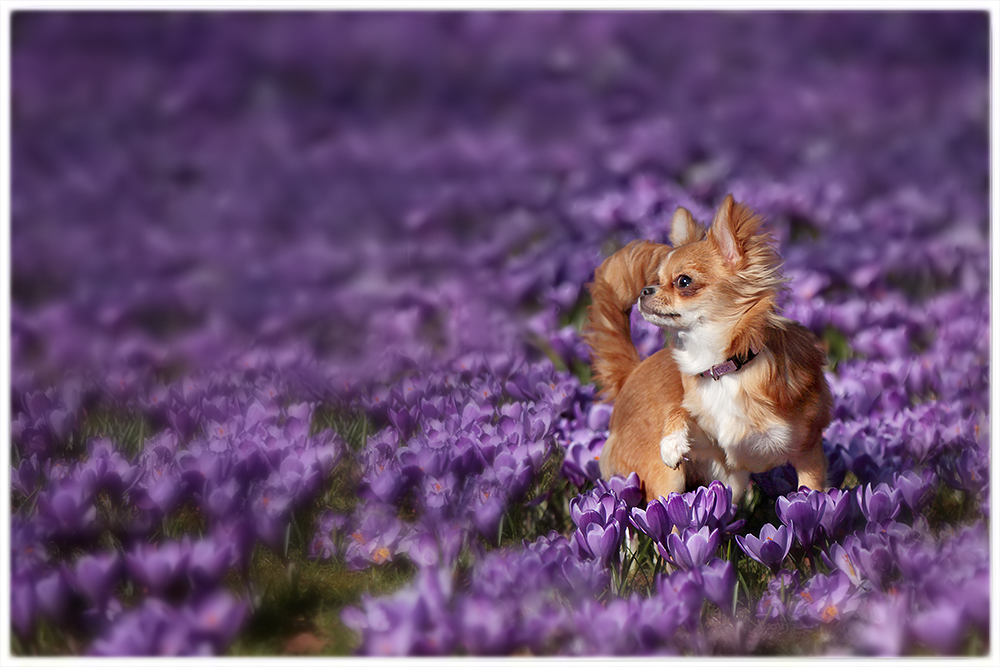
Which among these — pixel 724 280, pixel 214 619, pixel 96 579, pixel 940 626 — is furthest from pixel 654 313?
pixel 96 579

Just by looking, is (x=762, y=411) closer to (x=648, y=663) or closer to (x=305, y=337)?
(x=648, y=663)

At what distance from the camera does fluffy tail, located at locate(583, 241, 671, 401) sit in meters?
2.80

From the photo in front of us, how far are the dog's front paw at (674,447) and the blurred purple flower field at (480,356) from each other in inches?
4.9

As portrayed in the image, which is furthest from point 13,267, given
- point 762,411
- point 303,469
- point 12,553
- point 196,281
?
point 762,411

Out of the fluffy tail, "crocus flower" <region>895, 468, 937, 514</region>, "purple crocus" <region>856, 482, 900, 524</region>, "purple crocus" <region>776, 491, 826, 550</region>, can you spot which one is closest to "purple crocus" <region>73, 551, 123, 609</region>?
the fluffy tail

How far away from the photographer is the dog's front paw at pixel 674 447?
8.00 ft

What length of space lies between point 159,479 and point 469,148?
9.04 ft

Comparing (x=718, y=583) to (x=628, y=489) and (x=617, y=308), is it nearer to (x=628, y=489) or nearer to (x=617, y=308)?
(x=628, y=489)

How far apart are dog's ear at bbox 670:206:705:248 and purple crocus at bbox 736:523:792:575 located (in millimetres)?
866

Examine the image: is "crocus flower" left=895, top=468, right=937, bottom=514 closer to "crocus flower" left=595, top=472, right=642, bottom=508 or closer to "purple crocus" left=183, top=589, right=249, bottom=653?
"crocus flower" left=595, top=472, right=642, bottom=508

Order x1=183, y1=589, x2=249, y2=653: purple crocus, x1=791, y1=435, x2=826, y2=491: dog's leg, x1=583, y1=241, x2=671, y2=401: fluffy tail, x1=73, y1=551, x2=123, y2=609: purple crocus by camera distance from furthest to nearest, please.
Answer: x1=583, y1=241, x2=671, y2=401: fluffy tail → x1=791, y1=435, x2=826, y2=491: dog's leg → x1=73, y1=551, x2=123, y2=609: purple crocus → x1=183, y1=589, x2=249, y2=653: purple crocus

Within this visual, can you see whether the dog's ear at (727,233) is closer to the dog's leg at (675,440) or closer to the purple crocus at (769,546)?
the dog's leg at (675,440)

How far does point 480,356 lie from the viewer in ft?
12.2

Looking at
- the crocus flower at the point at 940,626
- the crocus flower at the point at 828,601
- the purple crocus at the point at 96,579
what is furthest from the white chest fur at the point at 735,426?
the purple crocus at the point at 96,579
